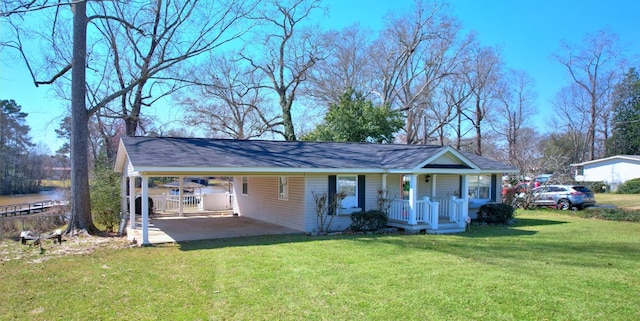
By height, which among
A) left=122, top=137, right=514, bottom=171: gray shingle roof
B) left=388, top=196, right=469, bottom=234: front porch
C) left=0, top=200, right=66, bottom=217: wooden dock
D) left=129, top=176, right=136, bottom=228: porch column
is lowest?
left=0, top=200, right=66, bottom=217: wooden dock

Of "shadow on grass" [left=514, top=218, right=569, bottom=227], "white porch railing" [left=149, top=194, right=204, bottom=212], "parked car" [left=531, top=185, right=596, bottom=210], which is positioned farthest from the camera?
"parked car" [left=531, top=185, right=596, bottom=210]

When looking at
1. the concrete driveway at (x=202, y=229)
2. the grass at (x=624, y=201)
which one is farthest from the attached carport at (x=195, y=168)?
the grass at (x=624, y=201)

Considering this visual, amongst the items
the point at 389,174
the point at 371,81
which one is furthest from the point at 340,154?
the point at 371,81

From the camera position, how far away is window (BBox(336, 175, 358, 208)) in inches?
559

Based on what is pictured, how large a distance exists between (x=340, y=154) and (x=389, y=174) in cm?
194

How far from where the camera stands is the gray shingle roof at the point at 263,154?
11883mm

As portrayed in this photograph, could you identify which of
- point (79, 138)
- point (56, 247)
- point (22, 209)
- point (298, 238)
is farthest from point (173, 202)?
point (22, 209)

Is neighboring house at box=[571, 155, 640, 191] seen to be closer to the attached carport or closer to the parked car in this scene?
the parked car

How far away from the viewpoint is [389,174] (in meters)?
15.1

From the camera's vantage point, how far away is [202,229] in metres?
14.2

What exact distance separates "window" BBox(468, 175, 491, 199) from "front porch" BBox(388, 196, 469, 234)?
2.77 metres

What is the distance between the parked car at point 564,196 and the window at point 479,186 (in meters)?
6.89

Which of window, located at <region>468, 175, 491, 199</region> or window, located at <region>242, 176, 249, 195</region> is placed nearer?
window, located at <region>468, 175, 491, 199</region>

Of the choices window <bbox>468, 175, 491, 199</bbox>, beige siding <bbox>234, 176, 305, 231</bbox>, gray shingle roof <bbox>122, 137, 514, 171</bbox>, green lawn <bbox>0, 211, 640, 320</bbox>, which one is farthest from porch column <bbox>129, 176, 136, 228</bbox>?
window <bbox>468, 175, 491, 199</bbox>
